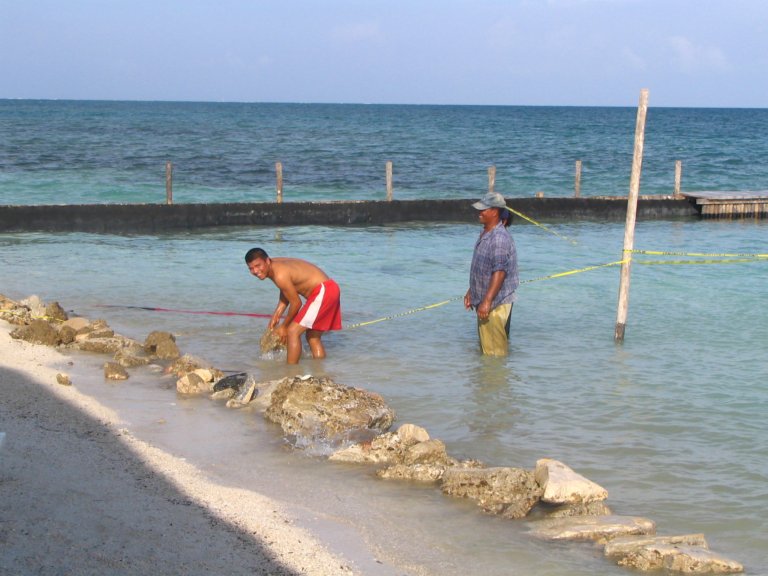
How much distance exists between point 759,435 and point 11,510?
5.16m

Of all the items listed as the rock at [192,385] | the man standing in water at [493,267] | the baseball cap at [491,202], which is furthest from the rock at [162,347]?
the baseball cap at [491,202]

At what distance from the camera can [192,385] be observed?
801 centimetres

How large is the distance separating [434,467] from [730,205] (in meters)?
19.1

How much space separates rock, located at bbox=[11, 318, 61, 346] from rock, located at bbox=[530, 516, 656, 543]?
18.8 feet

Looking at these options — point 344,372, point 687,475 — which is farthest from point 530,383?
point 687,475

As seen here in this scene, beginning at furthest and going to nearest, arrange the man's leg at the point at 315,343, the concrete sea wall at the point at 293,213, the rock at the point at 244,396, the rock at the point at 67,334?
1. the concrete sea wall at the point at 293,213
2. the rock at the point at 67,334
3. the man's leg at the point at 315,343
4. the rock at the point at 244,396

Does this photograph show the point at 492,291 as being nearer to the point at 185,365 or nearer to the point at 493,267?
the point at 493,267

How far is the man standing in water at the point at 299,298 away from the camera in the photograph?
8547mm

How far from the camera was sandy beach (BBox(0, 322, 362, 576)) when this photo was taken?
454cm

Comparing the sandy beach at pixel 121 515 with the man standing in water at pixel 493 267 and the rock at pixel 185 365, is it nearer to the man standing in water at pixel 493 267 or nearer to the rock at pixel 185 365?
the rock at pixel 185 365

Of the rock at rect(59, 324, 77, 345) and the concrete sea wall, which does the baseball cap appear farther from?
the concrete sea wall

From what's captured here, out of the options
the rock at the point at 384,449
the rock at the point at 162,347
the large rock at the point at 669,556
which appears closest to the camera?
the large rock at the point at 669,556

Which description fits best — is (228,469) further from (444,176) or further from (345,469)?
(444,176)

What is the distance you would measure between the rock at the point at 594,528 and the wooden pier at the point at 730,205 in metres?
19.0
